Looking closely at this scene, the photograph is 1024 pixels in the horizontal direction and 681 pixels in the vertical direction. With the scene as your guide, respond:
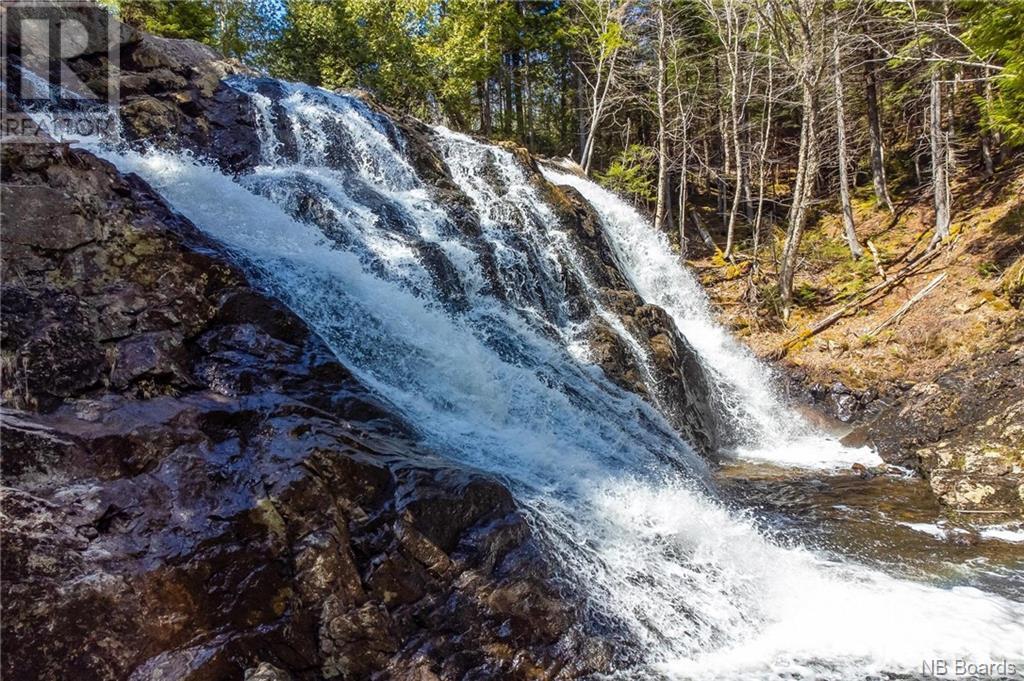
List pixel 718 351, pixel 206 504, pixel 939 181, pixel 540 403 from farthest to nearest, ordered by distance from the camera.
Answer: pixel 939 181 → pixel 718 351 → pixel 540 403 → pixel 206 504

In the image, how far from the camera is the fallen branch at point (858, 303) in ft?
44.3

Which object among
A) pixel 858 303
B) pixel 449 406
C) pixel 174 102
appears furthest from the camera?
pixel 858 303

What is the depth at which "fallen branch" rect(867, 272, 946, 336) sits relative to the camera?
12492 millimetres

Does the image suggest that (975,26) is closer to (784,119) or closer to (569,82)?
(784,119)

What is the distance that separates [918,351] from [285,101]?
1380 centimetres

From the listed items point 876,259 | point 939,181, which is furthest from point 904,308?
point 939,181

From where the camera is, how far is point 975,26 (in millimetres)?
9461

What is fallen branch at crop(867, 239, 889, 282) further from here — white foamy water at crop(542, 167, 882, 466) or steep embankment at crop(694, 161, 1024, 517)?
white foamy water at crop(542, 167, 882, 466)

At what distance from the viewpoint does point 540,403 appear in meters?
7.44

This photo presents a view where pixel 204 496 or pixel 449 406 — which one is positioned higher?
pixel 449 406

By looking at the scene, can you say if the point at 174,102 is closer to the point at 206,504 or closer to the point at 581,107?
the point at 206,504

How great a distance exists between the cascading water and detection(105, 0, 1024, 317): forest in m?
6.84

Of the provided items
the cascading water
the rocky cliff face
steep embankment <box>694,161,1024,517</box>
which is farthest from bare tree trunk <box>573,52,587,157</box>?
the rocky cliff face

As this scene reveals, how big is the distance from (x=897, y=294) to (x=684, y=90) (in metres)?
11.2
